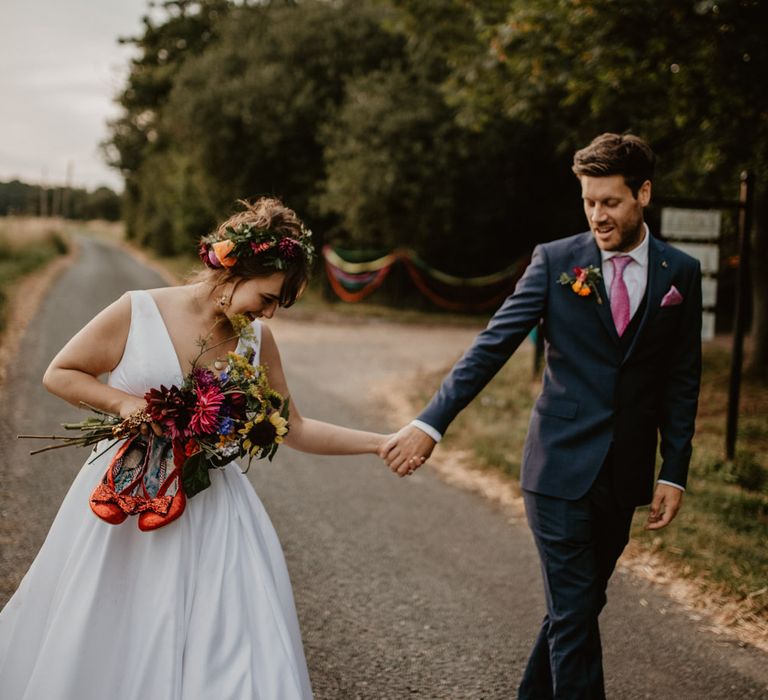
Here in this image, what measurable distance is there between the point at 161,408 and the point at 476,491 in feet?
14.7

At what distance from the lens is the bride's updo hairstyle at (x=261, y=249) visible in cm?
272

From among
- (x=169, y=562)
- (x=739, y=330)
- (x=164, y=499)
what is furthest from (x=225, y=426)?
(x=739, y=330)

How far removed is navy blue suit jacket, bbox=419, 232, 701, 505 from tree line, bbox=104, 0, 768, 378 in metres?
1.10

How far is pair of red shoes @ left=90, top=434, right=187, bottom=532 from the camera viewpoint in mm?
2416

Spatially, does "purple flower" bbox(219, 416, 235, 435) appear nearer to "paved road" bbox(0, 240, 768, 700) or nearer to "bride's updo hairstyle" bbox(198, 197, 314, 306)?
"bride's updo hairstyle" bbox(198, 197, 314, 306)

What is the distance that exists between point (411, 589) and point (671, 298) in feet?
8.51

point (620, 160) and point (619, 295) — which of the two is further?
point (619, 295)

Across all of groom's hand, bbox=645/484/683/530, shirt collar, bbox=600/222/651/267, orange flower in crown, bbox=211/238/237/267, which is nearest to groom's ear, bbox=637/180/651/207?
shirt collar, bbox=600/222/651/267

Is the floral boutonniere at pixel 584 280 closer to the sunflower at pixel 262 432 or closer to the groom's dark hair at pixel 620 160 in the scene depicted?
the groom's dark hair at pixel 620 160

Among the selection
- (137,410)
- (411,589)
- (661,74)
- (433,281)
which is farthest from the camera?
(433,281)

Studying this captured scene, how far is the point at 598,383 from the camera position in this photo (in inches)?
111

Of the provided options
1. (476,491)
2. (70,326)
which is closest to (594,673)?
(476,491)

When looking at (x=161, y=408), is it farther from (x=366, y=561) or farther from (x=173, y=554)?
(x=366, y=561)

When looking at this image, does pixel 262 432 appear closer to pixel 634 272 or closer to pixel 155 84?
pixel 634 272
